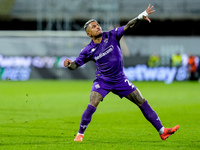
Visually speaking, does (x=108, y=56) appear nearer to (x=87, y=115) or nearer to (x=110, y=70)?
(x=110, y=70)

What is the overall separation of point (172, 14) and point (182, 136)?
32716 millimetres

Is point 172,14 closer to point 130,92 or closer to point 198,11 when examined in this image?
point 198,11

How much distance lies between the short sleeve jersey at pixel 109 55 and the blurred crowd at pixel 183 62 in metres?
22.9

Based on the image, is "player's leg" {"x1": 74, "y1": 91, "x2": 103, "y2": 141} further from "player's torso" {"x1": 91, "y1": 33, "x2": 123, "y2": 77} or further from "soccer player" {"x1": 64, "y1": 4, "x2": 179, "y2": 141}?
"player's torso" {"x1": 91, "y1": 33, "x2": 123, "y2": 77}

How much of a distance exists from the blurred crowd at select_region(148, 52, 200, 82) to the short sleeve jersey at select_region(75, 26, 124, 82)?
22923mm

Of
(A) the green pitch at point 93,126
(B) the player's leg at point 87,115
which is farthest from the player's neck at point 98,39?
(A) the green pitch at point 93,126

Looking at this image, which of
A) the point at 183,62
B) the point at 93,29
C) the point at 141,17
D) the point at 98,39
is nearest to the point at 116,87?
the point at 98,39

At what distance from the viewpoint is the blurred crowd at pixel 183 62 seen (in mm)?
30969

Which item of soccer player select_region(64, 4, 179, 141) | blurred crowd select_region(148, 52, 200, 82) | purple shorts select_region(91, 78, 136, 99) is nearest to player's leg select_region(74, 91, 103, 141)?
soccer player select_region(64, 4, 179, 141)

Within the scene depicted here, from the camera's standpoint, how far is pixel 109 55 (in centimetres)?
804

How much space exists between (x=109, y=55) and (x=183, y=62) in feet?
78.8

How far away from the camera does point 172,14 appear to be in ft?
133

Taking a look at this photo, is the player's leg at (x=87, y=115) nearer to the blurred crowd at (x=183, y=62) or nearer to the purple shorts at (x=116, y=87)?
the purple shorts at (x=116, y=87)

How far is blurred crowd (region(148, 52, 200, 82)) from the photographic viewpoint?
102 feet
